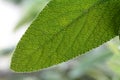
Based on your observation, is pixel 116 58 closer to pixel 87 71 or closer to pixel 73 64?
pixel 87 71

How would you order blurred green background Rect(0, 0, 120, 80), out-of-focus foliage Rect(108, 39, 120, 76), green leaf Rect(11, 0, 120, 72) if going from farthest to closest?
1. blurred green background Rect(0, 0, 120, 80)
2. out-of-focus foliage Rect(108, 39, 120, 76)
3. green leaf Rect(11, 0, 120, 72)

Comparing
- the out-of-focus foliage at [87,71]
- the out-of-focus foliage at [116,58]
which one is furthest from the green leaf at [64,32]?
the out-of-focus foliage at [87,71]

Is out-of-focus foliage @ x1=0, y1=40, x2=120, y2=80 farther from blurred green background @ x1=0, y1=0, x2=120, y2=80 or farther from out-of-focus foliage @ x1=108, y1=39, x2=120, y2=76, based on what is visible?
out-of-focus foliage @ x1=108, y1=39, x2=120, y2=76

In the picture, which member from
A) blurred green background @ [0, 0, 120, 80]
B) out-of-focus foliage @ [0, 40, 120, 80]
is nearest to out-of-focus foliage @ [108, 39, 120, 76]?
blurred green background @ [0, 0, 120, 80]

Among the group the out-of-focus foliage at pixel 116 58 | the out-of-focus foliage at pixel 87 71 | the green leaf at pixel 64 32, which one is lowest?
the green leaf at pixel 64 32

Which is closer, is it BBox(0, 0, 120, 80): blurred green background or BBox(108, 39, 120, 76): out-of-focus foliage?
BBox(108, 39, 120, 76): out-of-focus foliage

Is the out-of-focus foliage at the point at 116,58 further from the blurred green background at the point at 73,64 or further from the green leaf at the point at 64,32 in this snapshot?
the green leaf at the point at 64,32

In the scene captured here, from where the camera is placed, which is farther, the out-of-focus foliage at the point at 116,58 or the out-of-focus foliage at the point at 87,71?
the out-of-focus foliage at the point at 87,71

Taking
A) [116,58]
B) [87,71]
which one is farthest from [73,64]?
[116,58]

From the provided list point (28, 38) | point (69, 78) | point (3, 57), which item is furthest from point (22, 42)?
point (3, 57)
